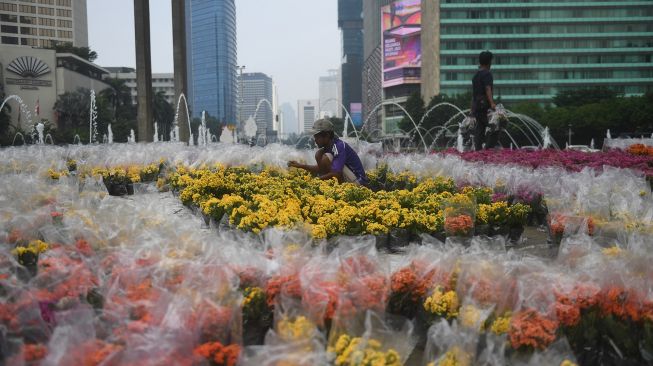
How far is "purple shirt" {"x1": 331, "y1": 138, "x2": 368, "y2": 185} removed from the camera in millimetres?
7707

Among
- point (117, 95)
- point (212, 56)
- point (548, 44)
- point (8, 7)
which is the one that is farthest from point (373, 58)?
point (8, 7)

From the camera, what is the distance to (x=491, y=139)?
39.1ft

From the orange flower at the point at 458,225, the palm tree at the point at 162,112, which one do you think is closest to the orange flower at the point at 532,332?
the orange flower at the point at 458,225

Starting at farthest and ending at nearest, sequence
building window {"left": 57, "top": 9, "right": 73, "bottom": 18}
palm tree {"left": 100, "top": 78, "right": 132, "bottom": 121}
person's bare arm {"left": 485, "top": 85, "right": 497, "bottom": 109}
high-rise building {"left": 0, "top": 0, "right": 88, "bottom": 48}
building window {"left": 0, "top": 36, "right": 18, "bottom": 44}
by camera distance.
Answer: building window {"left": 57, "top": 9, "right": 73, "bottom": 18}, high-rise building {"left": 0, "top": 0, "right": 88, "bottom": 48}, building window {"left": 0, "top": 36, "right": 18, "bottom": 44}, palm tree {"left": 100, "top": 78, "right": 132, "bottom": 121}, person's bare arm {"left": 485, "top": 85, "right": 497, "bottom": 109}

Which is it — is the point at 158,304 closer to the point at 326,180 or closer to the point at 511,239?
the point at 511,239

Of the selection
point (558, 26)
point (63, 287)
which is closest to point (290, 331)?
point (63, 287)

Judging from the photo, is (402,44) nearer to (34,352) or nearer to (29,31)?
(29,31)

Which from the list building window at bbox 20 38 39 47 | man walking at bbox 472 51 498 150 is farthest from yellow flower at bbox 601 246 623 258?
building window at bbox 20 38 39 47

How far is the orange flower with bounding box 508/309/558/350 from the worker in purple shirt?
5.09 metres

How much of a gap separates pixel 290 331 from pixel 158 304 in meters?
0.66

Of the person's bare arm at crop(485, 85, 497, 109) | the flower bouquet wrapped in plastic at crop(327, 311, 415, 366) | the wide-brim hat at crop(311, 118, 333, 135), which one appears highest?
the person's bare arm at crop(485, 85, 497, 109)

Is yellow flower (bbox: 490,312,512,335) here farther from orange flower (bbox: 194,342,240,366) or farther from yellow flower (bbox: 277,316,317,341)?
orange flower (bbox: 194,342,240,366)

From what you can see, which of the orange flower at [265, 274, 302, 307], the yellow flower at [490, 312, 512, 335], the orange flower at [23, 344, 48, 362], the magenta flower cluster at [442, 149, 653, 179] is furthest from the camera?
the magenta flower cluster at [442, 149, 653, 179]

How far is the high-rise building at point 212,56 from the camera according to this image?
179 m
